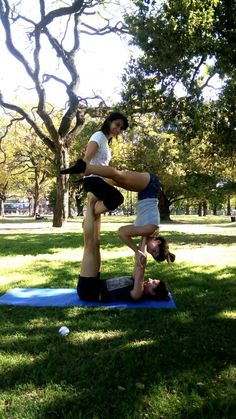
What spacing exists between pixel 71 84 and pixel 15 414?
19.6 m

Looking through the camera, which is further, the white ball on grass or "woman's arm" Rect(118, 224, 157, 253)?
"woman's arm" Rect(118, 224, 157, 253)

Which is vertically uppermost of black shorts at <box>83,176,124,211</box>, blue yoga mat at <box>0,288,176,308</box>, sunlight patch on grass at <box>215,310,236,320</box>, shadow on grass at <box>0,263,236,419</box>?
black shorts at <box>83,176,124,211</box>

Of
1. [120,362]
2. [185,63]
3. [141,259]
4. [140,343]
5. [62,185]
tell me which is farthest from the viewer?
[62,185]

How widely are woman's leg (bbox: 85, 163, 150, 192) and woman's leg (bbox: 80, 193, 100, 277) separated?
0.55m

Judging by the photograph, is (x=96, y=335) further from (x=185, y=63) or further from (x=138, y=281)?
(x=185, y=63)

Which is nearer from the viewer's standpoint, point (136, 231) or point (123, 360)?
point (123, 360)

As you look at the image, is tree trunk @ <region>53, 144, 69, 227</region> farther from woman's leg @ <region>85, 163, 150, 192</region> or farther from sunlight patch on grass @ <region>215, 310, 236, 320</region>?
sunlight patch on grass @ <region>215, 310, 236, 320</region>

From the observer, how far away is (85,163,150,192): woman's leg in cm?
576

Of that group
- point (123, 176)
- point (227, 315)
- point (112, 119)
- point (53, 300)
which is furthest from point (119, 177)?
point (227, 315)

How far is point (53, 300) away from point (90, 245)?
3.01ft

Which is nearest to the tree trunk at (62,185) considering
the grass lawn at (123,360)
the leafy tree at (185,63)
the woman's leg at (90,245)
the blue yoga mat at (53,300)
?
the leafy tree at (185,63)

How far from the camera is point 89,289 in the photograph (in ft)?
19.5

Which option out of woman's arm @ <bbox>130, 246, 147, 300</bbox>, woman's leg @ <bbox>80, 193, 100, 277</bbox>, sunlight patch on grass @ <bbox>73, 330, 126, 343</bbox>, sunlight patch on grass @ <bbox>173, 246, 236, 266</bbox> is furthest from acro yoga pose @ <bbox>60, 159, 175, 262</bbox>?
sunlight patch on grass @ <bbox>173, 246, 236, 266</bbox>

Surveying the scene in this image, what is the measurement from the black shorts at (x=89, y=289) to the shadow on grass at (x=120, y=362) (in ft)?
1.47
